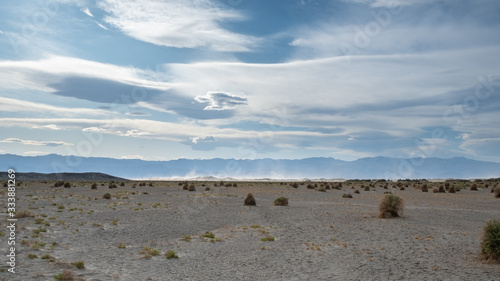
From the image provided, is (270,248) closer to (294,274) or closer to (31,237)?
(294,274)

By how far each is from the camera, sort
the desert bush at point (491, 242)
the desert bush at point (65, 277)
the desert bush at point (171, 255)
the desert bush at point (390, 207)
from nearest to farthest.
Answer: the desert bush at point (65, 277) → the desert bush at point (491, 242) → the desert bush at point (171, 255) → the desert bush at point (390, 207)

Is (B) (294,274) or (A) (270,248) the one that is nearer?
(B) (294,274)

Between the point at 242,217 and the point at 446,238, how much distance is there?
13.8 m

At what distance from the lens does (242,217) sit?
27156 mm

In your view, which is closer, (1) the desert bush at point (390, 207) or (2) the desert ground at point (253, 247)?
(2) the desert ground at point (253, 247)

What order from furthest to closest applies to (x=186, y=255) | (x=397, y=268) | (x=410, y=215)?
(x=410, y=215)
(x=186, y=255)
(x=397, y=268)

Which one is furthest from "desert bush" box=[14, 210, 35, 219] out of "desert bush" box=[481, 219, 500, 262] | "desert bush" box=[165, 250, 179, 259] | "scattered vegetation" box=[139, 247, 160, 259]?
"desert bush" box=[481, 219, 500, 262]

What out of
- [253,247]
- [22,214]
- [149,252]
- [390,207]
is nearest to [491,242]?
[253,247]

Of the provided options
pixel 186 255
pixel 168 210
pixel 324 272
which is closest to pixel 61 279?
pixel 186 255

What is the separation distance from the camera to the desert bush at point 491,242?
40.2ft

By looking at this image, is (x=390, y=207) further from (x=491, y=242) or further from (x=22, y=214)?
(x=22, y=214)

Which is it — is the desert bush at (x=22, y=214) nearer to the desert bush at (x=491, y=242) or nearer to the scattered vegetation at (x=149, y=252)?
the scattered vegetation at (x=149, y=252)

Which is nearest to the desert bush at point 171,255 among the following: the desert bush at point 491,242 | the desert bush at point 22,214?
the desert bush at point 491,242

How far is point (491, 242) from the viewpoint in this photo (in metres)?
12.5
